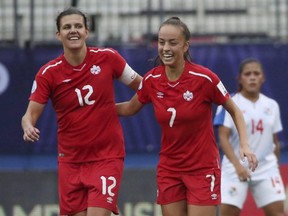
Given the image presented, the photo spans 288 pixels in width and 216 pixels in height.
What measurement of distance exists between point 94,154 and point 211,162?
970mm

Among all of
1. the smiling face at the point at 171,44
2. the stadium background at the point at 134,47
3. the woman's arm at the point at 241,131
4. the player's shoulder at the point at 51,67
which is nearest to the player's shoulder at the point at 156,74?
the smiling face at the point at 171,44

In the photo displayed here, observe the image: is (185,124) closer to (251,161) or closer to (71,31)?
(251,161)

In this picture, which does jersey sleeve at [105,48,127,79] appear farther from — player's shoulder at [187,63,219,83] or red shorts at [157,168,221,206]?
red shorts at [157,168,221,206]

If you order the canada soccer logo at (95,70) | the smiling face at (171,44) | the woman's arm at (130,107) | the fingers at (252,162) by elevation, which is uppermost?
the smiling face at (171,44)

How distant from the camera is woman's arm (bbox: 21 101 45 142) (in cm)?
762

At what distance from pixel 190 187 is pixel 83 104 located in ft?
3.64

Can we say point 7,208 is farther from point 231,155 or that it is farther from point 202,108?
point 202,108

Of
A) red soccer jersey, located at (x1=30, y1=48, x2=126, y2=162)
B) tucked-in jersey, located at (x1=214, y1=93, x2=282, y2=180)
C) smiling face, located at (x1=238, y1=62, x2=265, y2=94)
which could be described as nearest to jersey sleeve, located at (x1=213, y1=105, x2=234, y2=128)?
tucked-in jersey, located at (x1=214, y1=93, x2=282, y2=180)

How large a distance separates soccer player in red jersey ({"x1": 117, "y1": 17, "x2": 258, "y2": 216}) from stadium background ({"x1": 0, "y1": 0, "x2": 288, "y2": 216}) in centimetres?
508

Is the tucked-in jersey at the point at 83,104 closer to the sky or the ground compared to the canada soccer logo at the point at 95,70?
closer to the ground

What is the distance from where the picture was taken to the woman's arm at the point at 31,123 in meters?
7.62

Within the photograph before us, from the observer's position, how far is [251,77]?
10477 mm

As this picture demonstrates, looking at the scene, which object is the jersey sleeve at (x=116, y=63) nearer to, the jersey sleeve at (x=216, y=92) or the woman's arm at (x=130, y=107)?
the woman's arm at (x=130, y=107)

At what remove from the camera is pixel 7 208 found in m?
11.6
